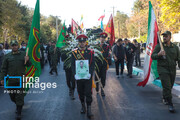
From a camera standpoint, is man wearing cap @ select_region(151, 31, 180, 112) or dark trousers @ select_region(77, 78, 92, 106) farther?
man wearing cap @ select_region(151, 31, 180, 112)

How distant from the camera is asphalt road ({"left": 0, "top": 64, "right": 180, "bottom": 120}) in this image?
5602 mm

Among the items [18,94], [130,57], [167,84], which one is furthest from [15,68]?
[130,57]

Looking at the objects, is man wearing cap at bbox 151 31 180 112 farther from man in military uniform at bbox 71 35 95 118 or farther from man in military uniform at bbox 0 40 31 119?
man in military uniform at bbox 0 40 31 119

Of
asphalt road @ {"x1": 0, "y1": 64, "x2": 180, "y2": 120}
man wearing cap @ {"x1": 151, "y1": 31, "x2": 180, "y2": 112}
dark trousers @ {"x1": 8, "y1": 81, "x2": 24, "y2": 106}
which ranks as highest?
man wearing cap @ {"x1": 151, "y1": 31, "x2": 180, "y2": 112}

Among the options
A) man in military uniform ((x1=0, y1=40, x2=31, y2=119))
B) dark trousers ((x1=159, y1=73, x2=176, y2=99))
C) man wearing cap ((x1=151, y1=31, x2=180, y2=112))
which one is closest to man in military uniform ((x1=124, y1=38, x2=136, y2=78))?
man wearing cap ((x1=151, y1=31, x2=180, y2=112))

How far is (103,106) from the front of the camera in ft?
21.2

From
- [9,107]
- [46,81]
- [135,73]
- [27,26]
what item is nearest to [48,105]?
[9,107]

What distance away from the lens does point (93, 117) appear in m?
5.53

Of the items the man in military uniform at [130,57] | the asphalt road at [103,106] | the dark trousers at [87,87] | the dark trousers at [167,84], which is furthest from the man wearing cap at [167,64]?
the man in military uniform at [130,57]

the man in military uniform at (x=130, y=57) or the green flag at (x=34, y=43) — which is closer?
the green flag at (x=34, y=43)

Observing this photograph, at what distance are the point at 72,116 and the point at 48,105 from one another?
4.20 feet

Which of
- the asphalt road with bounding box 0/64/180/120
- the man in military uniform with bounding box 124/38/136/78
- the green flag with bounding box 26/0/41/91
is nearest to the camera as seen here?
the asphalt road with bounding box 0/64/180/120

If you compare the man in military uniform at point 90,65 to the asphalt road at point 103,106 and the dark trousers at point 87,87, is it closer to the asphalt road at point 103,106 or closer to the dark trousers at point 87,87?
the dark trousers at point 87,87

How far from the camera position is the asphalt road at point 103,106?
5602 millimetres
